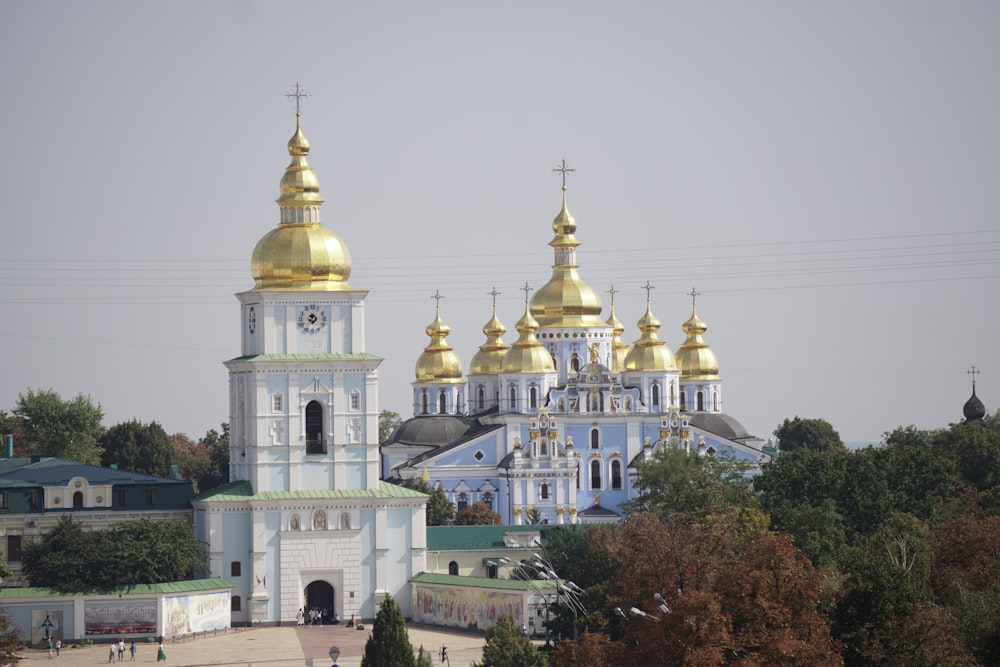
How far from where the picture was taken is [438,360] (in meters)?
106

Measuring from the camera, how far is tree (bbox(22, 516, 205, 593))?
6619cm

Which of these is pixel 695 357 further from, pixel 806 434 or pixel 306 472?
pixel 306 472

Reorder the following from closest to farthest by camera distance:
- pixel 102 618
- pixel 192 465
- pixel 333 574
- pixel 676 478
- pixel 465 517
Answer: pixel 102 618, pixel 333 574, pixel 676 478, pixel 465 517, pixel 192 465

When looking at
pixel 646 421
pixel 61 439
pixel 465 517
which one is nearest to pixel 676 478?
pixel 465 517

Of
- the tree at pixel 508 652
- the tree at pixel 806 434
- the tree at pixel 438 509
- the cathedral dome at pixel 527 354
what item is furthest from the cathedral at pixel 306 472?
the tree at pixel 806 434

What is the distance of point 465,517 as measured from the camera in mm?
88688

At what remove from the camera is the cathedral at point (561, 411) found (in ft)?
314

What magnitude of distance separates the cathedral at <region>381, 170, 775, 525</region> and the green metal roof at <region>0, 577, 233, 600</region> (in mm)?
26967

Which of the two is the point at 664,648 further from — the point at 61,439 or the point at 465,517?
the point at 61,439

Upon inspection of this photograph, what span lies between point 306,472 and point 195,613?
6.11 meters

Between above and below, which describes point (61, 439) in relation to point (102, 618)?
above

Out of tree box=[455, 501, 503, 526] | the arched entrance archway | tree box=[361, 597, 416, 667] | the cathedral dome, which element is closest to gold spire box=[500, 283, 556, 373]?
the cathedral dome

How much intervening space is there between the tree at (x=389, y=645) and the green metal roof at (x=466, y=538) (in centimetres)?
2016

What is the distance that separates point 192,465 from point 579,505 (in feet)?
65.8
